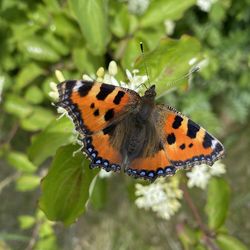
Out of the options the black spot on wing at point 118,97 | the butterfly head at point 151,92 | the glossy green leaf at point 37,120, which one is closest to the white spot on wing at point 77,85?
the black spot on wing at point 118,97

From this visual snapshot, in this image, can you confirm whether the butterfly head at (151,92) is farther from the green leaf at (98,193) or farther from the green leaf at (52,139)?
the green leaf at (98,193)

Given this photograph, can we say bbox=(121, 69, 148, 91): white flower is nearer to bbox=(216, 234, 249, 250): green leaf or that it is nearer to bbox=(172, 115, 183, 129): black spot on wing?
bbox=(172, 115, 183, 129): black spot on wing

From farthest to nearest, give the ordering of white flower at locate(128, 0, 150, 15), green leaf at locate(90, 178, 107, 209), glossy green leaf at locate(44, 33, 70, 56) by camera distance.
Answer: glossy green leaf at locate(44, 33, 70, 56) < white flower at locate(128, 0, 150, 15) < green leaf at locate(90, 178, 107, 209)

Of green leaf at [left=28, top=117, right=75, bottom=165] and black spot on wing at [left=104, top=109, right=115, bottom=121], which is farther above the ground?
black spot on wing at [left=104, top=109, right=115, bottom=121]

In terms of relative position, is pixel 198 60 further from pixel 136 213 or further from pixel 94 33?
pixel 136 213

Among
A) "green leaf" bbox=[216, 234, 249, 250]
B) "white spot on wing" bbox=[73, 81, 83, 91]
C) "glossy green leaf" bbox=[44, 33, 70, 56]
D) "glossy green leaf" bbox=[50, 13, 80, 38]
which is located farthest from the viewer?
"glossy green leaf" bbox=[44, 33, 70, 56]

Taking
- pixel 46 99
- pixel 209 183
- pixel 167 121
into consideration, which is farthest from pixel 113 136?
pixel 46 99

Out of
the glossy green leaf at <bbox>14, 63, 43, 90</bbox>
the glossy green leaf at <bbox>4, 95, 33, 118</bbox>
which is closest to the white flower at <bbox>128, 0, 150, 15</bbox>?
the glossy green leaf at <bbox>14, 63, 43, 90</bbox>
